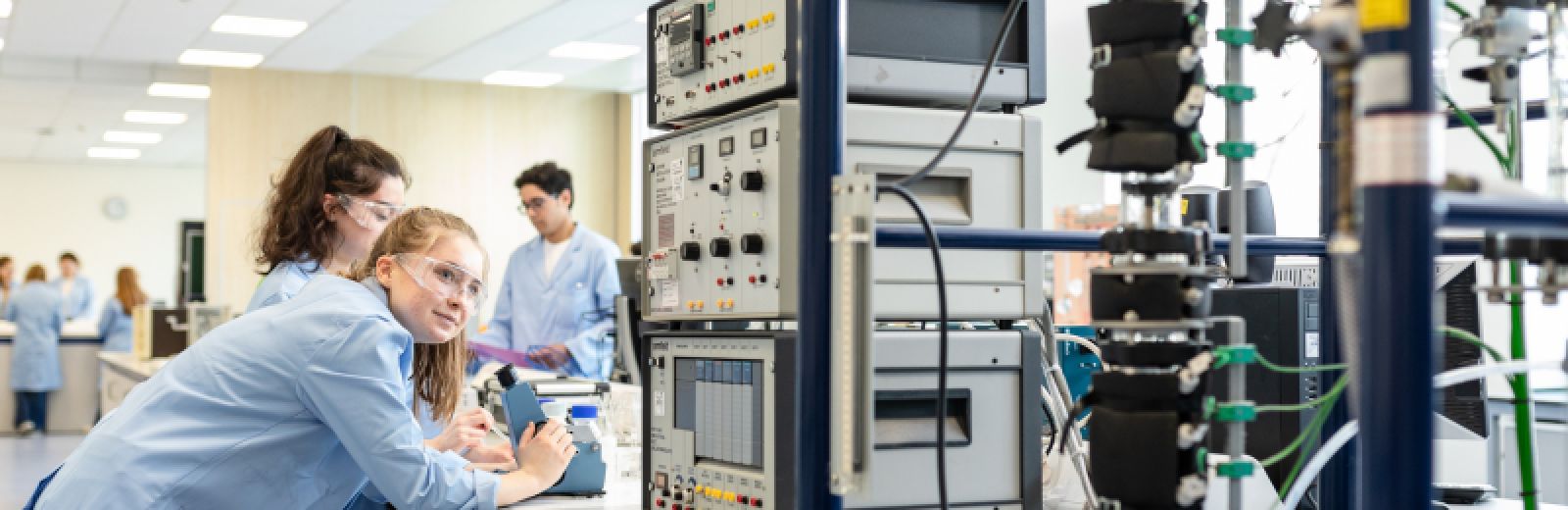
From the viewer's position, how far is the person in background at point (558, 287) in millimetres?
4543

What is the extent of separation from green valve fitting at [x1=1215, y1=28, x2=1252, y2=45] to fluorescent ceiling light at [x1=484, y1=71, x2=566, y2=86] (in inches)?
351

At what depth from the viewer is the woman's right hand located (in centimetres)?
212

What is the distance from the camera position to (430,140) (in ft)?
34.2

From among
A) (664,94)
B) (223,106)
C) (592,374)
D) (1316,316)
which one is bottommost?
(592,374)

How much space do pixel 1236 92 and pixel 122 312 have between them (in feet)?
32.0

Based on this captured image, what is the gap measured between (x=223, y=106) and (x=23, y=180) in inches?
275

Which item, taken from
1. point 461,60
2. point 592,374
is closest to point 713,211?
point 592,374

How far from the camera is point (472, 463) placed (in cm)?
223

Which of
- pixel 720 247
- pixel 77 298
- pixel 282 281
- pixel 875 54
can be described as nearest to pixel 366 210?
pixel 282 281

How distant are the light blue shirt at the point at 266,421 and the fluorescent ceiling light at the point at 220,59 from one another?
25.4ft

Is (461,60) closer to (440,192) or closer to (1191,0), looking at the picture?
(440,192)

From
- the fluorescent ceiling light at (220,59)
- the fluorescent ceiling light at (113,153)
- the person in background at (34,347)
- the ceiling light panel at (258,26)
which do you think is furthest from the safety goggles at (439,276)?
the fluorescent ceiling light at (113,153)

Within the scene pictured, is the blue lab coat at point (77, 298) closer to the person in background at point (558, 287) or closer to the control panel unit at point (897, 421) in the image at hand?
the person in background at point (558, 287)

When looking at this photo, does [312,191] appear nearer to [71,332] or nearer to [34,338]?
[34,338]
